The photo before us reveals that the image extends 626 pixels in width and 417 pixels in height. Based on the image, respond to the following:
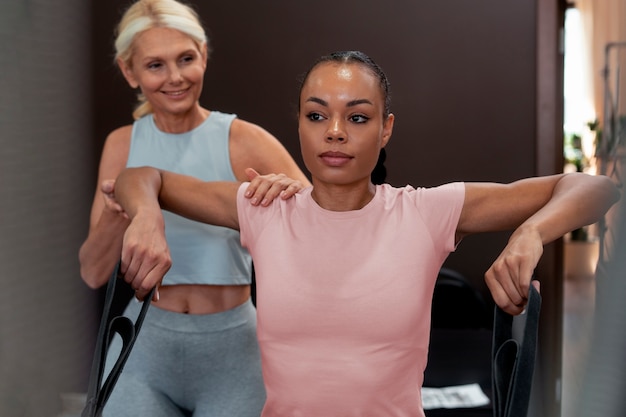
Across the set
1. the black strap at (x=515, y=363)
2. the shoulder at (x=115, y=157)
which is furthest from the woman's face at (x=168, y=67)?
the black strap at (x=515, y=363)

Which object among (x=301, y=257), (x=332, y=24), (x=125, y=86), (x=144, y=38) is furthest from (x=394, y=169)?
(x=301, y=257)

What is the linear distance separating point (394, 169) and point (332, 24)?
45 cm

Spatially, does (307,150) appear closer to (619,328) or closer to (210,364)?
(210,364)

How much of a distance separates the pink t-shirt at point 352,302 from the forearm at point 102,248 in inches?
11.7

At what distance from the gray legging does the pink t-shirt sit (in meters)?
0.24

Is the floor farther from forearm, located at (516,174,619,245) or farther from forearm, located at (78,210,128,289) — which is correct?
forearm, located at (78,210,128,289)

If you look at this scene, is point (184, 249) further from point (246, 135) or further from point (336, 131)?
point (336, 131)

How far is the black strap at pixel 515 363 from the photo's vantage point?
2.02 feet

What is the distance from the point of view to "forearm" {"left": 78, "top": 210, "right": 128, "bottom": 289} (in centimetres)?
113

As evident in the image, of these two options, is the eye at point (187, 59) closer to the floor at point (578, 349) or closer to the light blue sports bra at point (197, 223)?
the light blue sports bra at point (197, 223)

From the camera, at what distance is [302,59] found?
7.10 feet

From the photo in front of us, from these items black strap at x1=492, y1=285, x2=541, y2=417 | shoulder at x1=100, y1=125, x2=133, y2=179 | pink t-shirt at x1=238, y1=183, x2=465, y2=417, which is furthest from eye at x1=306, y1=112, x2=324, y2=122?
shoulder at x1=100, y1=125, x2=133, y2=179

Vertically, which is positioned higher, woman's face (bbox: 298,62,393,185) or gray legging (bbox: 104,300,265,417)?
woman's face (bbox: 298,62,393,185)

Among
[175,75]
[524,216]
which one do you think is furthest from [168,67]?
[524,216]
